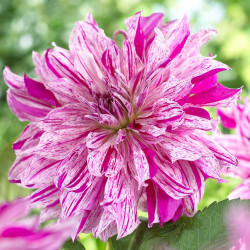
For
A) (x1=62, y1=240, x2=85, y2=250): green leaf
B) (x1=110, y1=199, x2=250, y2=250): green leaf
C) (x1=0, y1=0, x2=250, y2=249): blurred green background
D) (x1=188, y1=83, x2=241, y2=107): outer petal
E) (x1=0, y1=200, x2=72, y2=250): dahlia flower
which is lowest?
(x1=0, y1=0, x2=250, y2=249): blurred green background

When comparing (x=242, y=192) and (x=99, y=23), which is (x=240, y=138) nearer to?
(x=242, y=192)

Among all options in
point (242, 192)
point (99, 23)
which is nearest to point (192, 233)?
point (242, 192)

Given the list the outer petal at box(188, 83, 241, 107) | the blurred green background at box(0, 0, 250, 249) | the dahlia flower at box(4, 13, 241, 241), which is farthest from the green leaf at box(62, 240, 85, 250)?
the blurred green background at box(0, 0, 250, 249)

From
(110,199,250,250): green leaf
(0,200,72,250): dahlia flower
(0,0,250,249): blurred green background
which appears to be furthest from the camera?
(0,0,250,249): blurred green background

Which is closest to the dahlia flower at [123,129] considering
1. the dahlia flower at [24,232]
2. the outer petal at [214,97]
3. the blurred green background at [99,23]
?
the outer petal at [214,97]

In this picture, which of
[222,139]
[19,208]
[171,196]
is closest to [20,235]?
[19,208]

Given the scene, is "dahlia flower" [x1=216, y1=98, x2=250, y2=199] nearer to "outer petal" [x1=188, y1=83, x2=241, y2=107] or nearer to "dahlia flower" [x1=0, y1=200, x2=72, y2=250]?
"outer petal" [x1=188, y1=83, x2=241, y2=107]

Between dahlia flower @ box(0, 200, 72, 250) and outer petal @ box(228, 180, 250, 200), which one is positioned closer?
dahlia flower @ box(0, 200, 72, 250)

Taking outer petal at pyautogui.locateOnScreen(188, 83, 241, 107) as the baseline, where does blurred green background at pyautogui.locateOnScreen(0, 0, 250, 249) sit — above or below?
below

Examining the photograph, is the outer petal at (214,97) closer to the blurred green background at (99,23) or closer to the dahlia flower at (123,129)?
the dahlia flower at (123,129)
